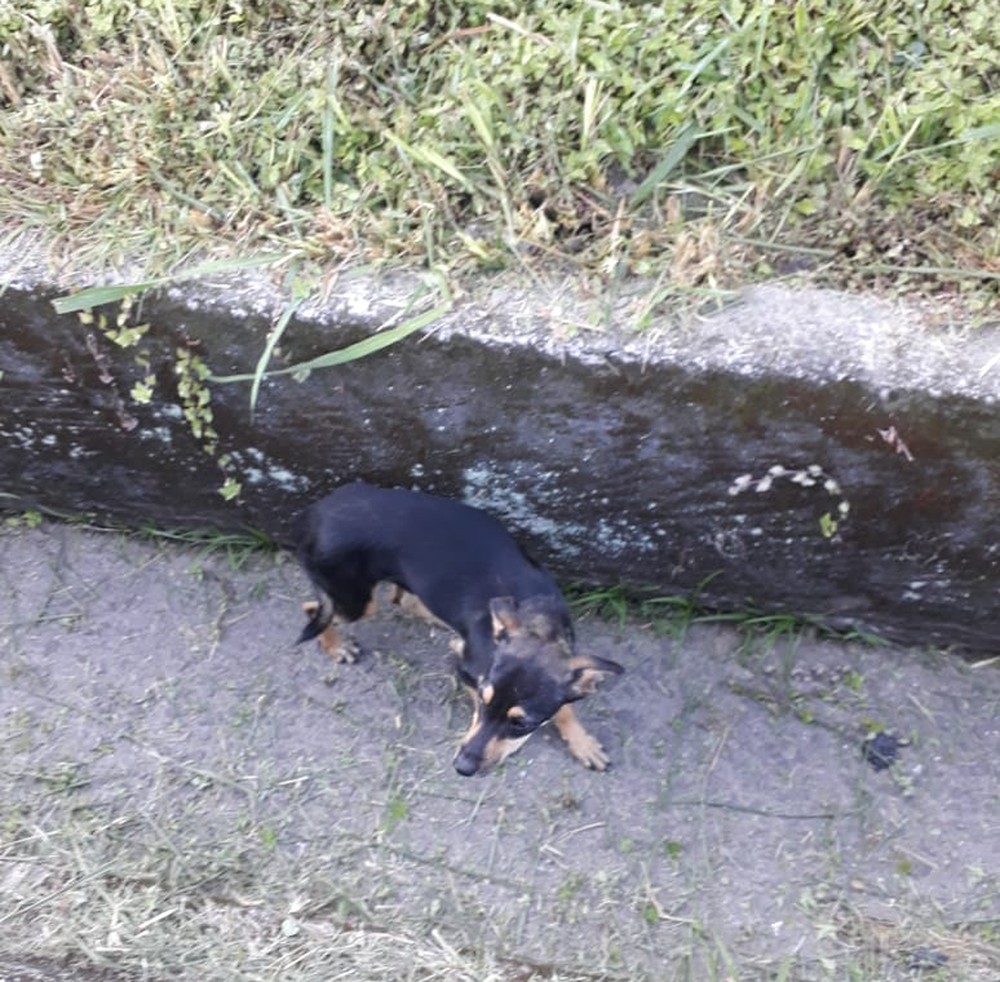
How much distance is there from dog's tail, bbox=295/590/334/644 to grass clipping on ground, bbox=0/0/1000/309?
99 cm

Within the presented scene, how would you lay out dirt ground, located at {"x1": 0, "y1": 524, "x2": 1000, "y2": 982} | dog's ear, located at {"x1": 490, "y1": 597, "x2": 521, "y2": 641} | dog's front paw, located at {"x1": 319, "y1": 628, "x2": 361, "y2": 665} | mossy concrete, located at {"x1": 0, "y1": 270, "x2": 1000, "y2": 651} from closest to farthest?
mossy concrete, located at {"x1": 0, "y1": 270, "x2": 1000, "y2": 651}
dog's ear, located at {"x1": 490, "y1": 597, "x2": 521, "y2": 641}
dirt ground, located at {"x1": 0, "y1": 524, "x2": 1000, "y2": 982}
dog's front paw, located at {"x1": 319, "y1": 628, "x2": 361, "y2": 665}

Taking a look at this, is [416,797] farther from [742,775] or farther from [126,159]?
[126,159]

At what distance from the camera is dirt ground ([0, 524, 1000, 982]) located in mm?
2969

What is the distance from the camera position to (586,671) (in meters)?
2.70

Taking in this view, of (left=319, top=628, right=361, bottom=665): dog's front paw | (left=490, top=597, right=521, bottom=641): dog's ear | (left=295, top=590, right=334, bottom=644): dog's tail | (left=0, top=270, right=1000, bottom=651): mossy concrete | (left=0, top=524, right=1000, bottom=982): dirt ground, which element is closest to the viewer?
(left=0, top=270, right=1000, bottom=651): mossy concrete

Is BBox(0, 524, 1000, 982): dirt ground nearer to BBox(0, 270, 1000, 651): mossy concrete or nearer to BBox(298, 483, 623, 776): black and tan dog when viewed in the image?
BBox(0, 270, 1000, 651): mossy concrete

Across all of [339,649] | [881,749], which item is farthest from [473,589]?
[881,749]

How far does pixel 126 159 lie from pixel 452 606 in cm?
149

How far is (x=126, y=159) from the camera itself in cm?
294

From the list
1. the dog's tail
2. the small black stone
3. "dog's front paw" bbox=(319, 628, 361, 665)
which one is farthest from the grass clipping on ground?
the small black stone

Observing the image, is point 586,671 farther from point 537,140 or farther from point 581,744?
point 537,140

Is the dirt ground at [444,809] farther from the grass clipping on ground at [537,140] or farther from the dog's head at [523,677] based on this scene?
the grass clipping on ground at [537,140]

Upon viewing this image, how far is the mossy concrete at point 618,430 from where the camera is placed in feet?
8.66

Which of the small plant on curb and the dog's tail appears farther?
the dog's tail
